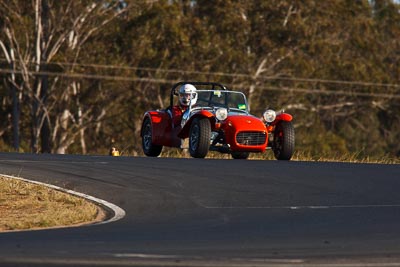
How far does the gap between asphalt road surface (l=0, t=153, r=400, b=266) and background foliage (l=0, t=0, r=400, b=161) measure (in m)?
34.5

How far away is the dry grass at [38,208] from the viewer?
38.9 feet

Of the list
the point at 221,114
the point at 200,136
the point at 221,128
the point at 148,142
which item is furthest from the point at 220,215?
the point at 148,142

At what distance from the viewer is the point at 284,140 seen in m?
20.6

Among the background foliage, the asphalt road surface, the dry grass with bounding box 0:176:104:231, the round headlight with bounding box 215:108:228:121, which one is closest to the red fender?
the round headlight with bounding box 215:108:228:121

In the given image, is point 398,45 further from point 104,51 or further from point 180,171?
point 180,171

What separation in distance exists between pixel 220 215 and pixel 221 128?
28.3 feet

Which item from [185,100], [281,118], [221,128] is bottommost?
[221,128]

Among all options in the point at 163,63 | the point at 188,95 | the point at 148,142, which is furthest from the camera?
the point at 163,63

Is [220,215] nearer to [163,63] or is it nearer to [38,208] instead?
[38,208]

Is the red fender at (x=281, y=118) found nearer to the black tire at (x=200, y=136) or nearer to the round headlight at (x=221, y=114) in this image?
the round headlight at (x=221, y=114)

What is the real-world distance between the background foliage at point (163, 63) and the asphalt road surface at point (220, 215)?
113ft

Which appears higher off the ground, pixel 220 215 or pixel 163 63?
pixel 163 63

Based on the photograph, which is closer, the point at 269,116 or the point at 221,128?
the point at 221,128

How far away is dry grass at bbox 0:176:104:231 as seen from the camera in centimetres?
1186
